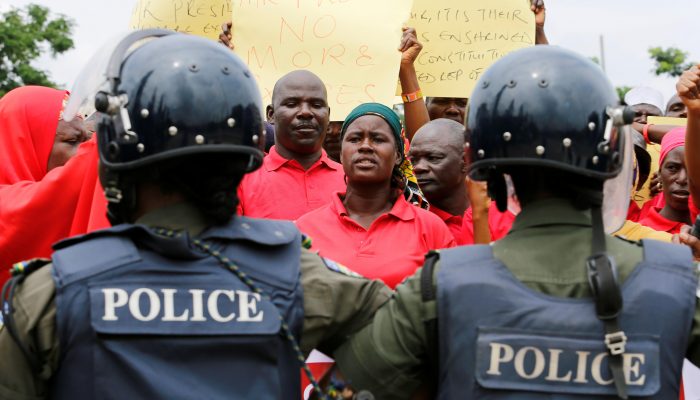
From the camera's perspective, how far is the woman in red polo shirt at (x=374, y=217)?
208 inches

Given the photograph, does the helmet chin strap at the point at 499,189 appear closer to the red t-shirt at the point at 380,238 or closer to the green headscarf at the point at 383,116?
the red t-shirt at the point at 380,238

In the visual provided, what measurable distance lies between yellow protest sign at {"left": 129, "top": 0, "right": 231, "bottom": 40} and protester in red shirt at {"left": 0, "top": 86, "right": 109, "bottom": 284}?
6.42ft

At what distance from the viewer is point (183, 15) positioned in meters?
7.63

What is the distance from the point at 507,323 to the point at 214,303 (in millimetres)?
859

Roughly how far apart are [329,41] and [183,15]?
1148mm

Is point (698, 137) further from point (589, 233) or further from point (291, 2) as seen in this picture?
point (291, 2)

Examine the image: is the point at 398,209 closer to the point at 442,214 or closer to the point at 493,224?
the point at 493,224

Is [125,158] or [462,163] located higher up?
[125,158]

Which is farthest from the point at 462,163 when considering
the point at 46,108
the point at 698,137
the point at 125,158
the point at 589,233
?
the point at 125,158

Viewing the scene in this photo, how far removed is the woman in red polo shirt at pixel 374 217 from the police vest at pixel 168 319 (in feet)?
6.25

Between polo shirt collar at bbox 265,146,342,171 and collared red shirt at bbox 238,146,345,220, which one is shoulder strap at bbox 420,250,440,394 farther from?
polo shirt collar at bbox 265,146,342,171

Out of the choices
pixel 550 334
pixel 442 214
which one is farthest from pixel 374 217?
pixel 550 334

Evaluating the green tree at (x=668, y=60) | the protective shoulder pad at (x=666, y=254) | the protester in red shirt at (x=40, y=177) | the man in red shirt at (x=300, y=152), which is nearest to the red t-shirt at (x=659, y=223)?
the man in red shirt at (x=300, y=152)

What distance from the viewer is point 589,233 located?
11.2 feet
